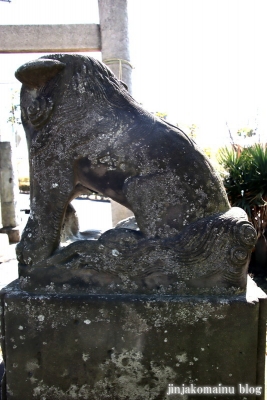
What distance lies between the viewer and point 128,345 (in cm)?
163

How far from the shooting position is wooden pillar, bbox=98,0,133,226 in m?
4.63

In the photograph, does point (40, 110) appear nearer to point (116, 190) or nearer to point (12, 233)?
point (116, 190)

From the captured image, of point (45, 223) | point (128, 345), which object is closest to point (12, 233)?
point (45, 223)

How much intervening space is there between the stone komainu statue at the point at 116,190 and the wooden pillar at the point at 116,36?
301 centimetres

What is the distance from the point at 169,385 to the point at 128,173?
39.0 inches

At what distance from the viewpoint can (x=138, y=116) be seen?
70.8 inches

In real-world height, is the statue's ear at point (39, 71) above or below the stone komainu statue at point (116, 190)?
above

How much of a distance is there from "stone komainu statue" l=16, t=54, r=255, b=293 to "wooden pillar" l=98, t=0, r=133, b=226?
119 inches

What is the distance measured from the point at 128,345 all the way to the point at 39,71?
1364 mm

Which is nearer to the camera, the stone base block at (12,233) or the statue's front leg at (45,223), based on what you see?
the statue's front leg at (45,223)

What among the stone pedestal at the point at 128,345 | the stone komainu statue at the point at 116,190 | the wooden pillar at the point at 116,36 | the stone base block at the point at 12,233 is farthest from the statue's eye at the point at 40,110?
the stone base block at the point at 12,233

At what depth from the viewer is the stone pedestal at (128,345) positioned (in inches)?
62.7

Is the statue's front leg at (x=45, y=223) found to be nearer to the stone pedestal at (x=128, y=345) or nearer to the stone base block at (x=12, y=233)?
the stone pedestal at (x=128, y=345)

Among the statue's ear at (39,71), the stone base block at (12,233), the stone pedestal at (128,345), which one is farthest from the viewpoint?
the stone base block at (12,233)
